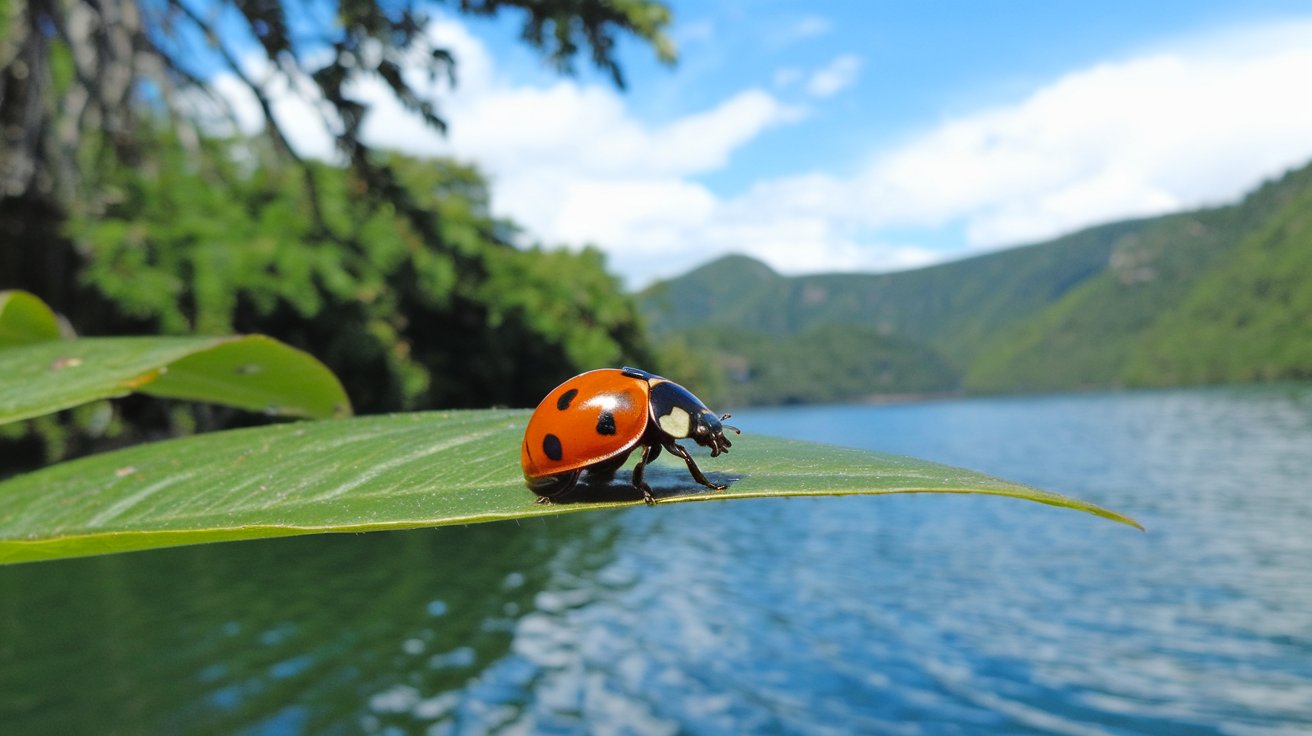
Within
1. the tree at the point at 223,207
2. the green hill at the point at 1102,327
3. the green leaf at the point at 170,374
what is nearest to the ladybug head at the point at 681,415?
the green leaf at the point at 170,374

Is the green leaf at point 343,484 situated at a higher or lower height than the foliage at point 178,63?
lower

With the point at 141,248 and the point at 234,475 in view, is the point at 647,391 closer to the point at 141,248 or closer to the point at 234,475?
the point at 234,475

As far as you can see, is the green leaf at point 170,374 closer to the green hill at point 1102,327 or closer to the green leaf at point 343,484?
the green leaf at point 343,484

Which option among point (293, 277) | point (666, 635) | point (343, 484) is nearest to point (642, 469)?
point (343, 484)

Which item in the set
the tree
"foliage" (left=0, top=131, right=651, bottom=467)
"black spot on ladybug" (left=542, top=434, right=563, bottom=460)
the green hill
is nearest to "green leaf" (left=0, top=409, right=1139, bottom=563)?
"black spot on ladybug" (left=542, top=434, right=563, bottom=460)

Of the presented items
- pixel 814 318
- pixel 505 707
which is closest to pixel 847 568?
pixel 505 707

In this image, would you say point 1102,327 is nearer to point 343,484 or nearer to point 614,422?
point 614,422
